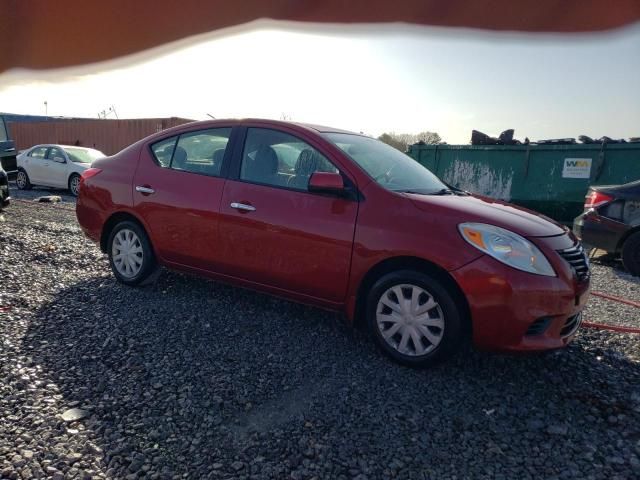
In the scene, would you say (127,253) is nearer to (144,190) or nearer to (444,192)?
(144,190)

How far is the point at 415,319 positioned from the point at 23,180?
15033 millimetres

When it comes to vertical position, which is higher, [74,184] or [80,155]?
[80,155]

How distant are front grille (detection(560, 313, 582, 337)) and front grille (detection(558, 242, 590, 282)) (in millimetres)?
269

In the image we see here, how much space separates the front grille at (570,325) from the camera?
9.90 feet

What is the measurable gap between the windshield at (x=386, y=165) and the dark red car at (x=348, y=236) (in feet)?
0.06

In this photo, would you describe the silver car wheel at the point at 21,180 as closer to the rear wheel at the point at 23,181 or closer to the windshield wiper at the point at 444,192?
the rear wheel at the point at 23,181

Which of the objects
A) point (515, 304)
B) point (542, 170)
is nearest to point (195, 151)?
point (515, 304)

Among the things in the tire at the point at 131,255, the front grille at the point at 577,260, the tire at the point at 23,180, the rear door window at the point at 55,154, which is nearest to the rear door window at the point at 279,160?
the tire at the point at 131,255

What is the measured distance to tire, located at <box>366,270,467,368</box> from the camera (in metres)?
2.99

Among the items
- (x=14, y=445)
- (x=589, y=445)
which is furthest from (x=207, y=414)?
(x=589, y=445)

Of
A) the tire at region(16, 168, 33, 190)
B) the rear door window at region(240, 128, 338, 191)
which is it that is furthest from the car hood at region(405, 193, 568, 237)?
the tire at region(16, 168, 33, 190)

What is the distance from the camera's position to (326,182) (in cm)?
326

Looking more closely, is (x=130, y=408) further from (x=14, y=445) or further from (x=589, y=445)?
(x=589, y=445)

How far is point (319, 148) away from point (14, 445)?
263cm
